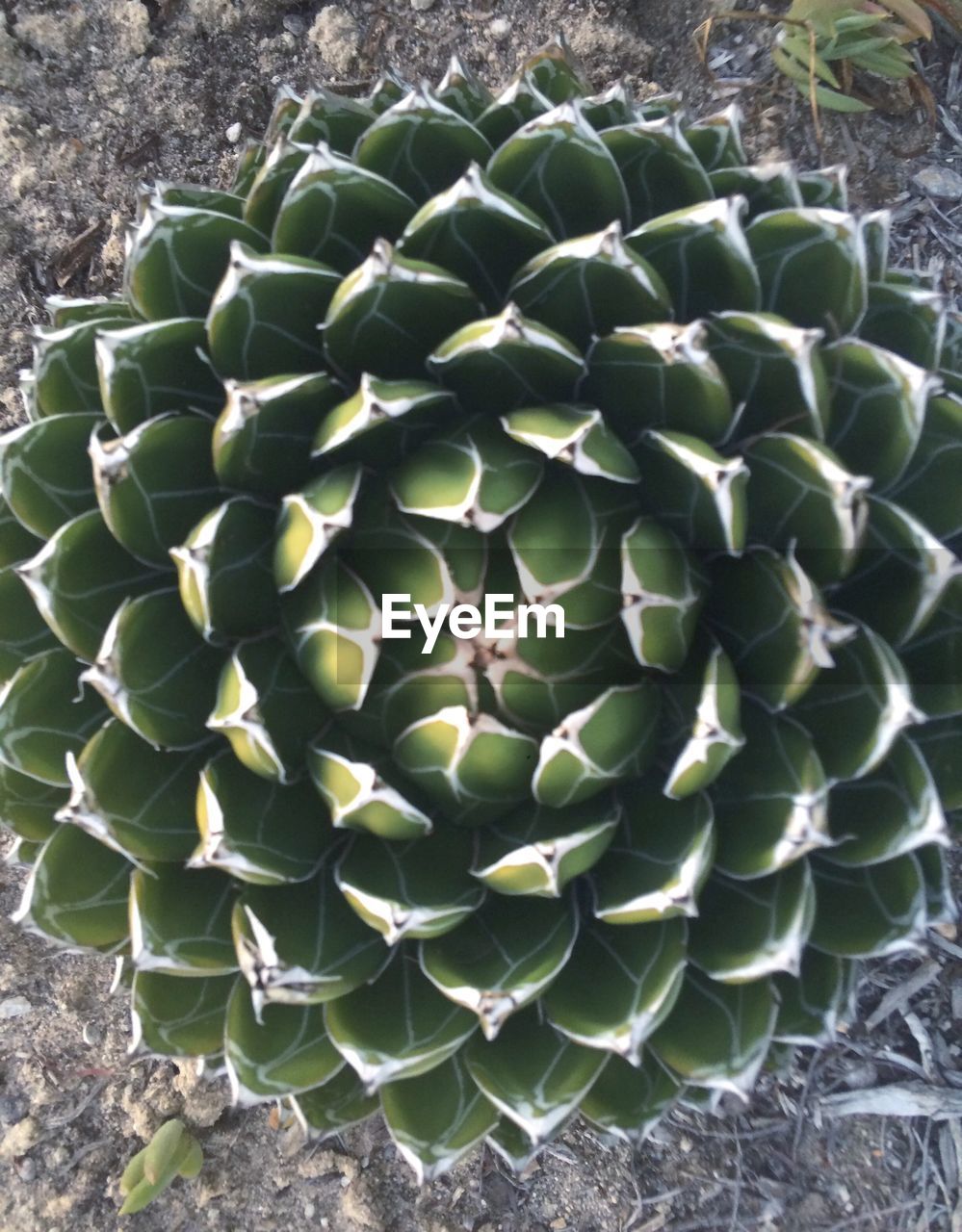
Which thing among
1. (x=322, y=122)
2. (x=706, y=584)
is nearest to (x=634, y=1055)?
(x=706, y=584)

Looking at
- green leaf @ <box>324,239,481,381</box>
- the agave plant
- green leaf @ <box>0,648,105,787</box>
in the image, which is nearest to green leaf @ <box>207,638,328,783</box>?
the agave plant

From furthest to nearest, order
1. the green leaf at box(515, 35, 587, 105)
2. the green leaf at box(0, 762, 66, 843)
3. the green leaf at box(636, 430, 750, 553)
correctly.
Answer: the green leaf at box(515, 35, 587, 105) → the green leaf at box(0, 762, 66, 843) → the green leaf at box(636, 430, 750, 553)

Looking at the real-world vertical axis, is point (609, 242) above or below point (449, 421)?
above

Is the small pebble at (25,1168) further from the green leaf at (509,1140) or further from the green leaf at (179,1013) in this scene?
the green leaf at (509,1140)

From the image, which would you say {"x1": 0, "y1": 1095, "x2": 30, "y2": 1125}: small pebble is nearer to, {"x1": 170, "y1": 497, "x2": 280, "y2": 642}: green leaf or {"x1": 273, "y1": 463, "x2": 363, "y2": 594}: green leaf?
{"x1": 170, "y1": 497, "x2": 280, "y2": 642}: green leaf

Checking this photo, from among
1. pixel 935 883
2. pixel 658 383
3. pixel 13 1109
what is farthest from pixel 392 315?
pixel 13 1109

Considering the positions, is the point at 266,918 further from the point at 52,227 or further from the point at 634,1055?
the point at 52,227
